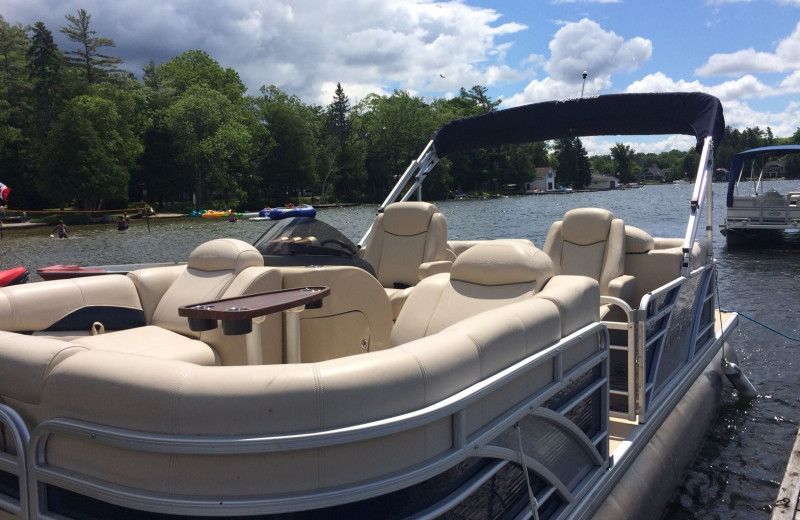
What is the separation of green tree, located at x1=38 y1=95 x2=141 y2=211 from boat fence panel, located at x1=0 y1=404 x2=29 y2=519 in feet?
142

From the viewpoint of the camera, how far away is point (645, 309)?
3.52 m

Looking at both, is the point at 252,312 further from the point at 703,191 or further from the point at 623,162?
the point at 623,162

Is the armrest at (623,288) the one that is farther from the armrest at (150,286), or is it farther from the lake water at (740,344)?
the armrest at (150,286)

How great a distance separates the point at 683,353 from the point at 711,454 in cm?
129

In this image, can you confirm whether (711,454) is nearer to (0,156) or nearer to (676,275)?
(676,275)

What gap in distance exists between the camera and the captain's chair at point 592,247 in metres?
5.70

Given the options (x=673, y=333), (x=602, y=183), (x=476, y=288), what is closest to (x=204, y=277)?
(x=476, y=288)

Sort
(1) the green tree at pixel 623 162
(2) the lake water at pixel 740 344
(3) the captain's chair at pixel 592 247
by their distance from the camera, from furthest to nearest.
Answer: (1) the green tree at pixel 623 162, (3) the captain's chair at pixel 592 247, (2) the lake water at pixel 740 344

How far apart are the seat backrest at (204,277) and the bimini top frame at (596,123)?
10.5 feet

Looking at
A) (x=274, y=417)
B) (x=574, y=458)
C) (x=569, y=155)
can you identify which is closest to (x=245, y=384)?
(x=274, y=417)

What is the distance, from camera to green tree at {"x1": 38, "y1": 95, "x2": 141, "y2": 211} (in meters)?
40.9

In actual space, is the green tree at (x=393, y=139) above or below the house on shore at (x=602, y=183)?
above

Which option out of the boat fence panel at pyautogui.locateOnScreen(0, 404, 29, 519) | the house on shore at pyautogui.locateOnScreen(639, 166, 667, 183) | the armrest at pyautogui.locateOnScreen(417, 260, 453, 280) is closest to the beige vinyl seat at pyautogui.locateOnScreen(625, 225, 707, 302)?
the armrest at pyautogui.locateOnScreen(417, 260, 453, 280)

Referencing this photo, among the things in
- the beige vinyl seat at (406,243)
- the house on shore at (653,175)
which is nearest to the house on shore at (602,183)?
the house on shore at (653,175)
